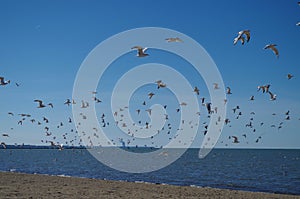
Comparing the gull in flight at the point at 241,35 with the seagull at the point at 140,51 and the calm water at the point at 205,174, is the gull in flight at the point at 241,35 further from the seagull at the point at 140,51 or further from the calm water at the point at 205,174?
the calm water at the point at 205,174

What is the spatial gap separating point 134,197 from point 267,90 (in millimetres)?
12607

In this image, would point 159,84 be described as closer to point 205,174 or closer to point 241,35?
point 241,35

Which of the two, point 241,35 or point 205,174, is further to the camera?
point 205,174

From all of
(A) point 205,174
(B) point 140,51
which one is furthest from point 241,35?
(A) point 205,174

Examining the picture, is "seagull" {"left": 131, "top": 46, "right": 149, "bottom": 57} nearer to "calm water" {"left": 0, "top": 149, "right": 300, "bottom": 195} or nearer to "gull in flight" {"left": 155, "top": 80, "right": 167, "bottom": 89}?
"gull in flight" {"left": 155, "top": 80, "right": 167, "bottom": 89}

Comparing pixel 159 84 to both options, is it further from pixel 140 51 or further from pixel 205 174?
pixel 205 174

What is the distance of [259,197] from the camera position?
2539 cm

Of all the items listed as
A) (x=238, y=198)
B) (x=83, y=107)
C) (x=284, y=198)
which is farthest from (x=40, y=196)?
(x=83, y=107)

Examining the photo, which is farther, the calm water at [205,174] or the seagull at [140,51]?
the calm water at [205,174]

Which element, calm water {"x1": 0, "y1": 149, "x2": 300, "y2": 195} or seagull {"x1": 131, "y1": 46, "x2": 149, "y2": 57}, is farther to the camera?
calm water {"x1": 0, "y1": 149, "x2": 300, "y2": 195}

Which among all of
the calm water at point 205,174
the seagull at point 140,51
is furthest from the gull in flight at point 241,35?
the calm water at point 205,174

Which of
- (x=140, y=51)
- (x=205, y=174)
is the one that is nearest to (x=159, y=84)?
(x=140, y=51)

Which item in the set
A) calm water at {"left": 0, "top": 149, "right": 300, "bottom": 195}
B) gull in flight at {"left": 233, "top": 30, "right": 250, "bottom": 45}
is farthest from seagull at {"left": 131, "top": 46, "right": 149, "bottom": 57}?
calm water at {"left": 0, "top": 149, "right": 300, "bottom": 195}

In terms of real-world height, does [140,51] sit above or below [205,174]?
below
